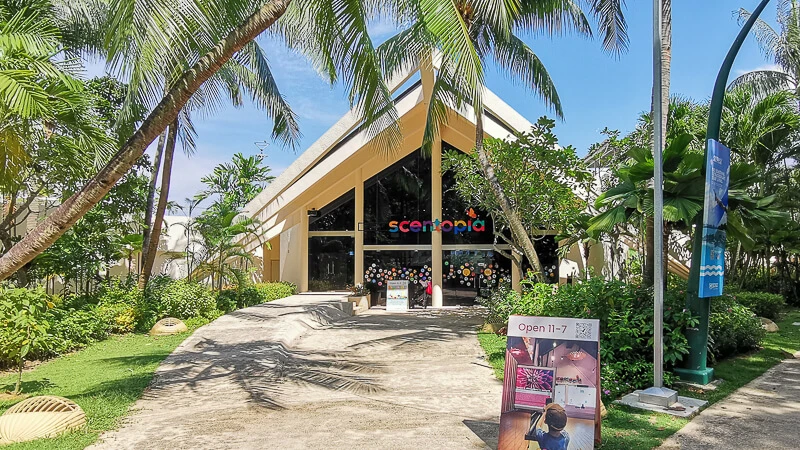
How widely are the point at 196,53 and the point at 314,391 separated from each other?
478 centimetres

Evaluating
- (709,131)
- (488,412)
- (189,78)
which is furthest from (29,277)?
(709,131)

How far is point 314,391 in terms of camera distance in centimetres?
718

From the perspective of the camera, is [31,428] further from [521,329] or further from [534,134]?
[534,134]

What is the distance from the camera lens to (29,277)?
11672mm

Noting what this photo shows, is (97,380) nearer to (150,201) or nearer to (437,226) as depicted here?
(150,201)

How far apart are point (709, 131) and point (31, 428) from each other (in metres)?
8.55

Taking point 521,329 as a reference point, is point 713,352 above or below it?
below

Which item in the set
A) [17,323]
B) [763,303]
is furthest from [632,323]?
[17,323]

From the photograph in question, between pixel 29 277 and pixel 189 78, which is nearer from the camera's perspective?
pixel 189 78

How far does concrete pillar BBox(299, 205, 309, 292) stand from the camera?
1884 centimetres

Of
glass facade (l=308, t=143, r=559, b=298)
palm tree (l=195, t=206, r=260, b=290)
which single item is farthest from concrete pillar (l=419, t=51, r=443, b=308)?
palm tree (l=195, t=206, r=260, b=290)

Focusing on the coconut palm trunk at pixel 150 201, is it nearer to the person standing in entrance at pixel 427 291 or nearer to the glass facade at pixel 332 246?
the glass facade at pixel 332 246

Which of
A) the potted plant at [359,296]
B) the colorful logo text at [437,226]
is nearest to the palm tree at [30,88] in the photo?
the potted plant at [359,296]

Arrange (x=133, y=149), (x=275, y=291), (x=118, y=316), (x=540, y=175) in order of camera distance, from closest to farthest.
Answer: (x=133, y=149) < (x=540, y=175) < (x=118, y=316) < (x=275, y=291)
